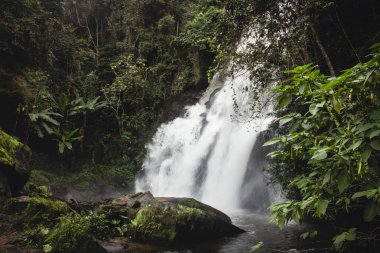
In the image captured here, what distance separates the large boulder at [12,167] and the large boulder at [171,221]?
2.12 metres

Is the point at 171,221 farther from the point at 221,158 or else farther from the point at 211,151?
the point at 211,151

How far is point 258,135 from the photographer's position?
1204cm

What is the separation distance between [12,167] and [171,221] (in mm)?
3892

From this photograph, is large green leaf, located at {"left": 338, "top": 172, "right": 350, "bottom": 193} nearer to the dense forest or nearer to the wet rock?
the dense forest

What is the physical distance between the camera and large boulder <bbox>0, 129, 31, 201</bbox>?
7.37 metres

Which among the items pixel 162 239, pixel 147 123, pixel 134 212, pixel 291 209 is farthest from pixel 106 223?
pixel 147 123

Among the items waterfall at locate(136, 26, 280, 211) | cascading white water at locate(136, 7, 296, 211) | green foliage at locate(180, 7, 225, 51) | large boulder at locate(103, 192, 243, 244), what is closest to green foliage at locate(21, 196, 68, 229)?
large boulder at locate(103, 192, 243, 244)

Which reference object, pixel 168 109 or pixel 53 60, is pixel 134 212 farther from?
pixel 53 60

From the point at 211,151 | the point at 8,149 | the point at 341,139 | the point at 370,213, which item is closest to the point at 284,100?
the point at 341,139

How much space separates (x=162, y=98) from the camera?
17922 millimetres

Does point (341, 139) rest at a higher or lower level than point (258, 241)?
higher

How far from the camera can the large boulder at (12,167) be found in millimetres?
7371

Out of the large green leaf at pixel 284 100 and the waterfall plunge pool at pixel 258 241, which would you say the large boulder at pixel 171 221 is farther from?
the large green leaf at pixel 284 100

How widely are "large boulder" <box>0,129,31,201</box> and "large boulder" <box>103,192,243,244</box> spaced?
2.12 meters
